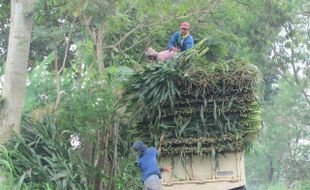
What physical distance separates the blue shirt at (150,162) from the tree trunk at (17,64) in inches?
Answer: 84.8

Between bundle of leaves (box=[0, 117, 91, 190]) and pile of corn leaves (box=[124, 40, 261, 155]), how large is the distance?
1.35m

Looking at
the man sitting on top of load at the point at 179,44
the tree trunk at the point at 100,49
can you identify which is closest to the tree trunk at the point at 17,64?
the tree trunk at the point at 100,49

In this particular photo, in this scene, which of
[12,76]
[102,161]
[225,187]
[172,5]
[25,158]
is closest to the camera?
[225,187]

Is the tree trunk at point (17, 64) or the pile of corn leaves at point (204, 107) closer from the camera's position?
the pile of corn leaves at point (204, 107)

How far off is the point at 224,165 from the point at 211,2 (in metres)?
3.75

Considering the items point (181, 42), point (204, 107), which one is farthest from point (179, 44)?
point (204, 107)

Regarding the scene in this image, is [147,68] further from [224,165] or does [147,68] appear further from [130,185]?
[130,185]

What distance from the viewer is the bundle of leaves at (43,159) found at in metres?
8.24

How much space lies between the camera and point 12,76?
9.07 m

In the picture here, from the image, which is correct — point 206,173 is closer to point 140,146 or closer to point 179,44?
point 140,146

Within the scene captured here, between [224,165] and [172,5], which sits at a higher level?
[172,5]

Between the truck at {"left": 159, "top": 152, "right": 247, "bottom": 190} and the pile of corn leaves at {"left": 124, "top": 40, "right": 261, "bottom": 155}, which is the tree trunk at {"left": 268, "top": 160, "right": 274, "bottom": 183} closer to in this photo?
the pile of corn leaves at {"left": 124, "top": 40, "right": 261, "bottom": 155}

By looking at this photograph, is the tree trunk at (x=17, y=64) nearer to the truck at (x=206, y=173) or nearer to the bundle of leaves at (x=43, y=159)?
the bundle of leaves at (x=43, y=159)

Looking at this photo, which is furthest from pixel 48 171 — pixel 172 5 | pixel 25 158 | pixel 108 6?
pixel 172 5
